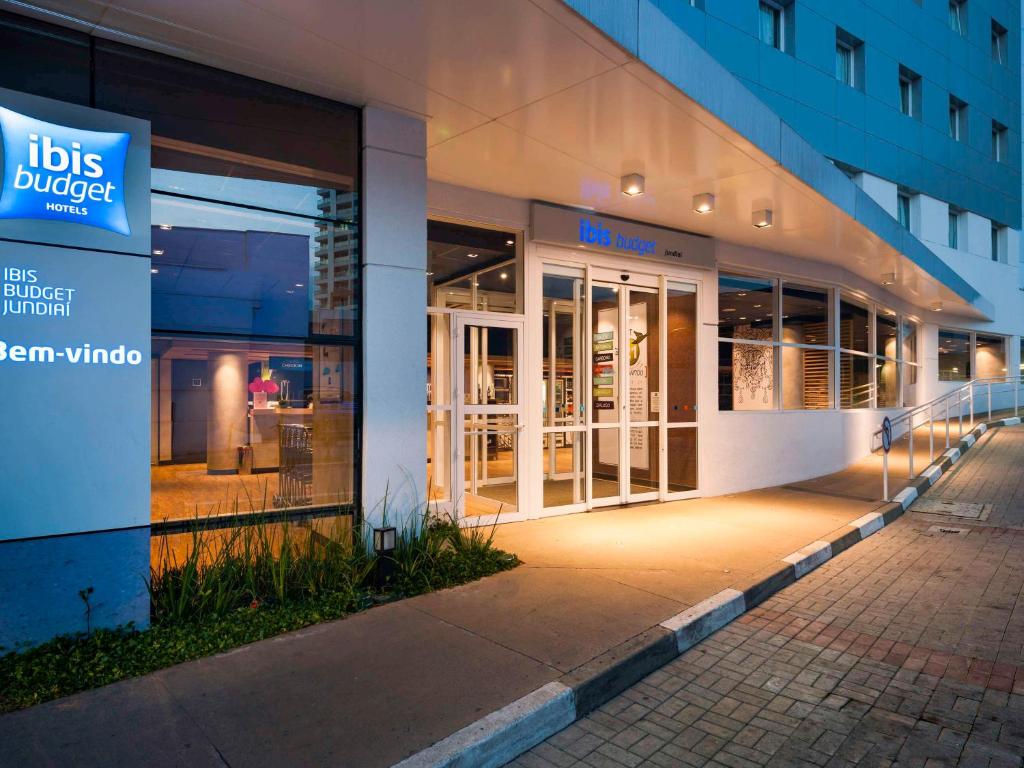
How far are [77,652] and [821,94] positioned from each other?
15.7 metres

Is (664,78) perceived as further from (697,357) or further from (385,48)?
(697,357)

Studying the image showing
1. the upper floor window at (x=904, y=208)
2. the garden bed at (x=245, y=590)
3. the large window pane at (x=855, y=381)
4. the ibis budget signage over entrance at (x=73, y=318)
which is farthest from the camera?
the upper floor window at (x=904, y=208)

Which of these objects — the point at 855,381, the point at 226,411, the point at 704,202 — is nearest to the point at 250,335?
the point at 226,411

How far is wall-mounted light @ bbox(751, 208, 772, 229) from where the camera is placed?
325 inches

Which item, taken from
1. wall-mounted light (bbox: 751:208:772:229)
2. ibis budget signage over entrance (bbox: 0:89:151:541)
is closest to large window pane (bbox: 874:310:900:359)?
wall-mounted light (bbox: 751:208:772:229)

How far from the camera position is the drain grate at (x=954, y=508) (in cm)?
873

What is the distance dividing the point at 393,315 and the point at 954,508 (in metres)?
8.37

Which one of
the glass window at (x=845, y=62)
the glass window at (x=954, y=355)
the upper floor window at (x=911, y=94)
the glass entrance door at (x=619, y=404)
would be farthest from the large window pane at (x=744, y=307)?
the glass window at (x=954, y=355)

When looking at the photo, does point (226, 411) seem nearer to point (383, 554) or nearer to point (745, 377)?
point (383, 554)

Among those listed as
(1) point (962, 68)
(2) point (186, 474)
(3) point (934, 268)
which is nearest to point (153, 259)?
(2) point (186, 474)

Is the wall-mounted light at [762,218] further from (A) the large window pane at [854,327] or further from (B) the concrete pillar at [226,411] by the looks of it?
(B) the concrete pillar at [226,411]

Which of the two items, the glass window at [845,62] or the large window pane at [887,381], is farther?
the glass window at [845,62]

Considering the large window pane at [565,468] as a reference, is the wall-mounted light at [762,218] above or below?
above

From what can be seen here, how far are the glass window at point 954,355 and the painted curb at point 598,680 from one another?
1677cm
